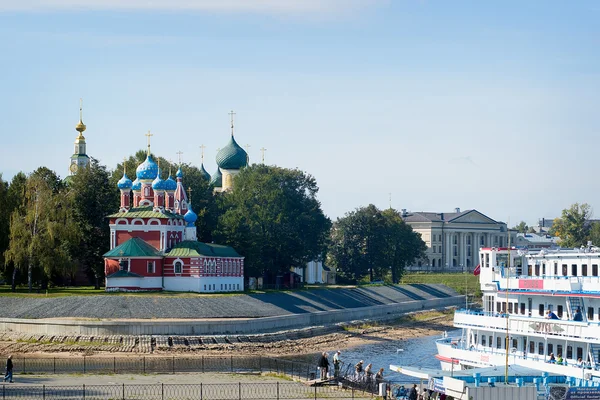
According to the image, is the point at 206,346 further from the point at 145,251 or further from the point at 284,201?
the point at 284,201

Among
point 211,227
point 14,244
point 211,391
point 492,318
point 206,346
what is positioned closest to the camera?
point 211,391

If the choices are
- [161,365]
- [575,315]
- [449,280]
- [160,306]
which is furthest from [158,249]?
[449,280]

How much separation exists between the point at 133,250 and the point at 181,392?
51038mm

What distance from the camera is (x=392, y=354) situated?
86.2m

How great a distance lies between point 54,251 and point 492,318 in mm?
48837

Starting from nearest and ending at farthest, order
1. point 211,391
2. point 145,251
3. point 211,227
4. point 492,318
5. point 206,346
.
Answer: point 211,391 < point 492,318 < point 206,346 < point 145,251 < point 211,227

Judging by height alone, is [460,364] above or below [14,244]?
below

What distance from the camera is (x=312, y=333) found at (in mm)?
97562

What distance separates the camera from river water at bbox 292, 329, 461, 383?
78.1 meters

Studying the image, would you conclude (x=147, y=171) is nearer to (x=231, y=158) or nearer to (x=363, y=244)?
(x=231, y=158)

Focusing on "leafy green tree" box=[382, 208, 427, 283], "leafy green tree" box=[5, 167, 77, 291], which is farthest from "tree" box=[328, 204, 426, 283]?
"leafy green tree" box=[5, 167, 77, 291]

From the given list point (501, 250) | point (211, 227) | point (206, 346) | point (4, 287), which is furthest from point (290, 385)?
point (211, 227)

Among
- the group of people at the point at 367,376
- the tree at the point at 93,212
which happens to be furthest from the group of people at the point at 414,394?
the tree at the point at 93,212

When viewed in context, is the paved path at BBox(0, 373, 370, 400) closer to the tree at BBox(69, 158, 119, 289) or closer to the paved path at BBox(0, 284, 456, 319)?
the paved path at BBox(0, 284, 456, 319)
